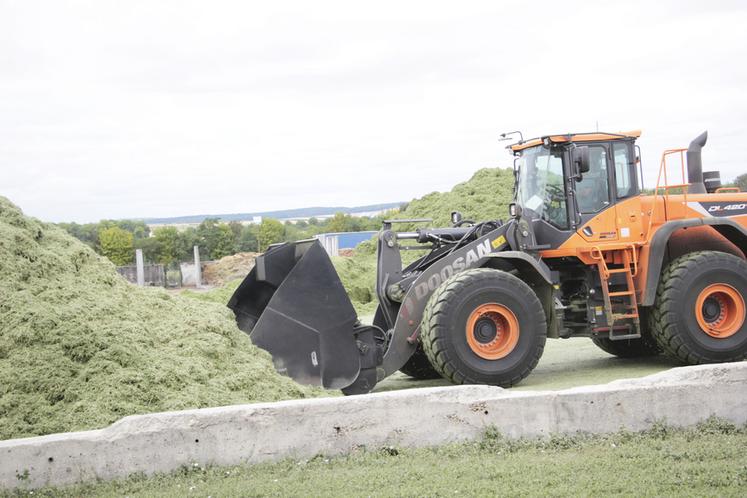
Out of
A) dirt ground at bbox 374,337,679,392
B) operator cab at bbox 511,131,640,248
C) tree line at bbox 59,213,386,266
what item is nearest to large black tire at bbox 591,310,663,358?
dirt ground at bbox 374,337,679,392

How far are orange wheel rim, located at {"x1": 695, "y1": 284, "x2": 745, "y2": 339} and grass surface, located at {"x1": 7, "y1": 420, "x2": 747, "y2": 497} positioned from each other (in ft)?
10.7

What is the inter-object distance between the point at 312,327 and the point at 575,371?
341cm

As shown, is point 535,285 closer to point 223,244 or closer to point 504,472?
point 504,472

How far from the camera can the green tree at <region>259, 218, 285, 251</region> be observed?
140 feet

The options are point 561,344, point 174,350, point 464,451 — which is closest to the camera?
point 464,451

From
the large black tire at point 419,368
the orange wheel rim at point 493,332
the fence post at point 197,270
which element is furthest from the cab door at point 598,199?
the fence post at point 197,270

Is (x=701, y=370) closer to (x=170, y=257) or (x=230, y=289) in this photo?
(x=230, y=289)

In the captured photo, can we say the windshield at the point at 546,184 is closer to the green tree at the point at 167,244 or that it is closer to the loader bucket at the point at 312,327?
the loader bucket at the point at 312,327

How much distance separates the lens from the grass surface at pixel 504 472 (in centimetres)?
521

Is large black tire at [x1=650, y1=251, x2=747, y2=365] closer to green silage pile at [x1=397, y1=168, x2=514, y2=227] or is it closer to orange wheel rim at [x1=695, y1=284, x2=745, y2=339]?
orange wheel rim at [x1=695, y1=284, x2=745, y2=339]

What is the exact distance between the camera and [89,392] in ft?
21.6

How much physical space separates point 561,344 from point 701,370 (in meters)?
6.16

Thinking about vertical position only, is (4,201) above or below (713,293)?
above

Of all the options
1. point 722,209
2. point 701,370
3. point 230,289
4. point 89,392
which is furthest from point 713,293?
point 230,289
